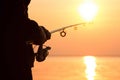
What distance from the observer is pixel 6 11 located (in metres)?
4.06

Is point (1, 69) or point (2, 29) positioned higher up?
point (2, 29)

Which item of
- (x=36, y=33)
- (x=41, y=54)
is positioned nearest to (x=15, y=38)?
(x=36, y=33)

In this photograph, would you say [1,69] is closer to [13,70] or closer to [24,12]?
[13,70]

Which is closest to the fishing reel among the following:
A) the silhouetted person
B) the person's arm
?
the person's arm

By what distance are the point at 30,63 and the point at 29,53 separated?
0.08 metres

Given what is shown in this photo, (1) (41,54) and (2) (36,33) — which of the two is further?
(1) (41,54)

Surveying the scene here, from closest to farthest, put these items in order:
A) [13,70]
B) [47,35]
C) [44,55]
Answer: [13,70] < [47,35] < [44,55]

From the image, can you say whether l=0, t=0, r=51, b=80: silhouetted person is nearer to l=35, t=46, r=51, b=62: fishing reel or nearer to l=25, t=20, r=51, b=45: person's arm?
l=25, t=20, r=51, b=45: person's arm

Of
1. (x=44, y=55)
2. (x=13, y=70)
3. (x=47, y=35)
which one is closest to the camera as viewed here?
(x=13, y=70)

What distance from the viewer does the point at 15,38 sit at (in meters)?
4.05

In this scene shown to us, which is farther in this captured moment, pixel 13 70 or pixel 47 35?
pixel 47 35

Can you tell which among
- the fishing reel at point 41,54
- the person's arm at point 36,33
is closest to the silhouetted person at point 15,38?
the person's arm at point 36,33

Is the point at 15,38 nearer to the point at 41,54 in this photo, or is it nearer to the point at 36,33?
the point at 36,33

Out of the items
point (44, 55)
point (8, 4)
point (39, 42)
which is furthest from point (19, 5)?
point (44, 55)
